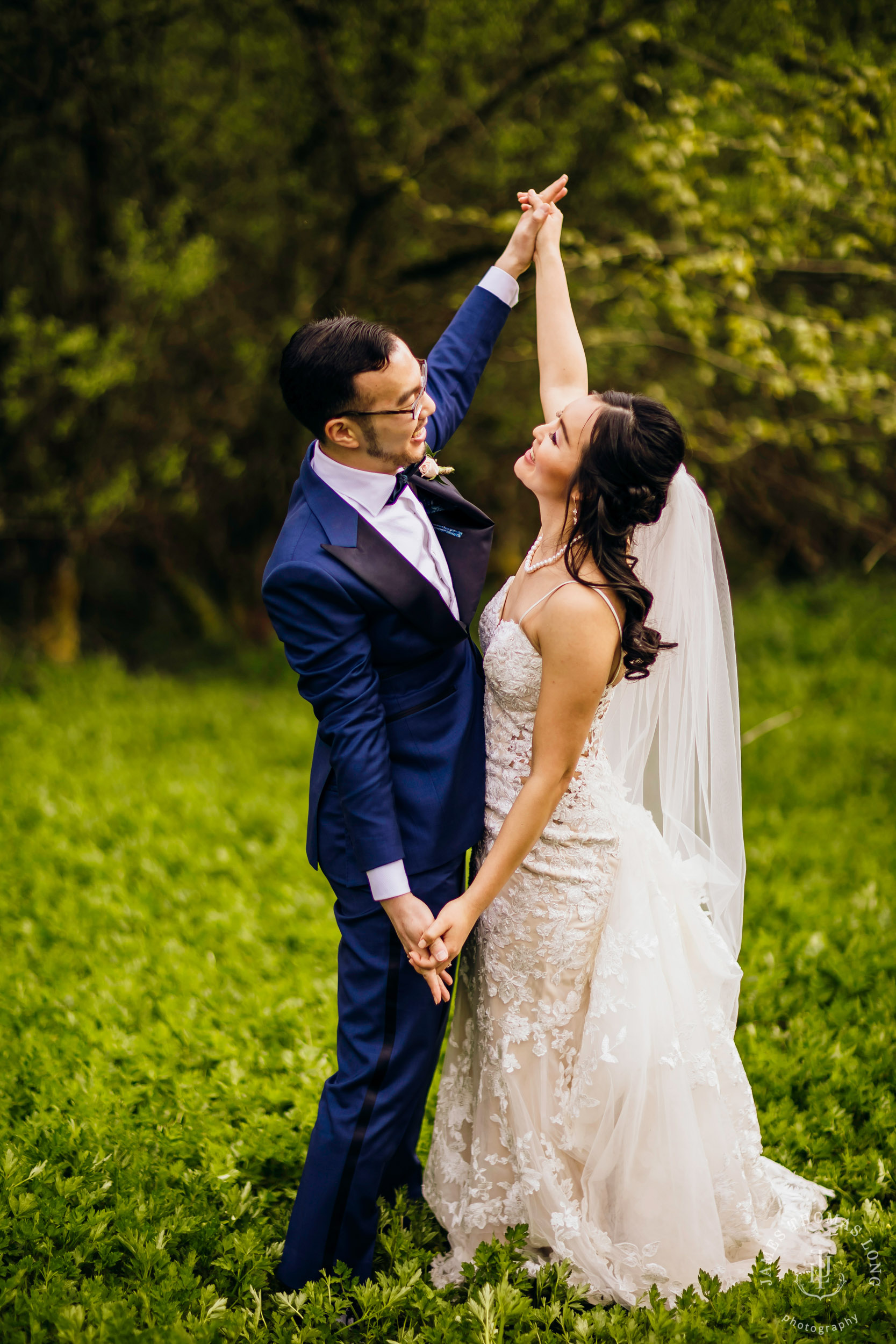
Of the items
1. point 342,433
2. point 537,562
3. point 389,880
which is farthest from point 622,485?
point 389,880

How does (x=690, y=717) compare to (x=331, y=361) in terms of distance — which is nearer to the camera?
(x=331, y=361)

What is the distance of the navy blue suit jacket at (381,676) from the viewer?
236 cm

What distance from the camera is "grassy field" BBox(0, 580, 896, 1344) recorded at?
2.58 m

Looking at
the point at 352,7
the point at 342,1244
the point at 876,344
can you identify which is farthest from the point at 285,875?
the point at 352,7

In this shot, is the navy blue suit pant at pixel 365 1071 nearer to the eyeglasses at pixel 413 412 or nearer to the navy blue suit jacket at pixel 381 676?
the navy blue suit jacket at pixel 381 676

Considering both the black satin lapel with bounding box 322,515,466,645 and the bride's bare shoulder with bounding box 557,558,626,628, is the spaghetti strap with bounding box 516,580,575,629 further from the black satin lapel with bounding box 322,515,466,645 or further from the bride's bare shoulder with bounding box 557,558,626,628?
the black satin lapel with bounding box 322,515,466,645

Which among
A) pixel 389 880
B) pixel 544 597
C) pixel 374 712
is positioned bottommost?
pixel 389 880

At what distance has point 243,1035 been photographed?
3.97 metres

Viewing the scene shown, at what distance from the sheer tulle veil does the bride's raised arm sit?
0.44 meters

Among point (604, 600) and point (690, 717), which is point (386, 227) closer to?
point (690, 717)

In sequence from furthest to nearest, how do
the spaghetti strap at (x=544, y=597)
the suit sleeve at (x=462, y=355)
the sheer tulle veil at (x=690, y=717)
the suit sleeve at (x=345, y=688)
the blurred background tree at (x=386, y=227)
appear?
the blurred background tree at (x=386, y=227) → the suit sleeve at (x=462, y=355) → the sheer tulle veil at (x=690, y=717) → the spaghetti strap at (x=544, y=597) → the suit sleeve at (x=345, y=688)

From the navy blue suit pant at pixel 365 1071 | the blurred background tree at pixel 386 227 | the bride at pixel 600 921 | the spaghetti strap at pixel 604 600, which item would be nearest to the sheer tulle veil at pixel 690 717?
the bride at pixel 600 921

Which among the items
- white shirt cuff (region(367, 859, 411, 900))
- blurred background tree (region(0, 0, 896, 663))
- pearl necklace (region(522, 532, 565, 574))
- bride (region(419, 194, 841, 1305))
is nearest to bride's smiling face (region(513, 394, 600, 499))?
bride (region(419, 194, 841, 1305))

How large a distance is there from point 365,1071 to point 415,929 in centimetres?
45
